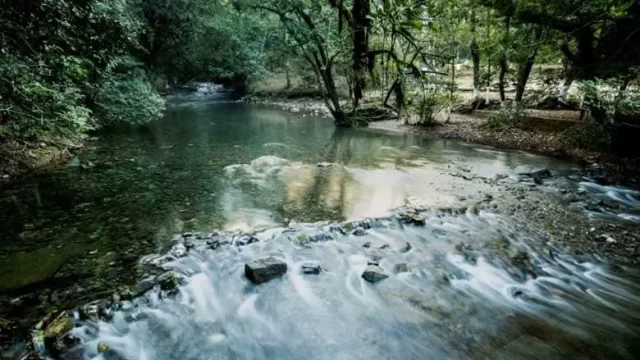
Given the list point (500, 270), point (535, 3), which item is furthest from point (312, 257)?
point (535, 3)

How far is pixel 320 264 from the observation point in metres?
4.98

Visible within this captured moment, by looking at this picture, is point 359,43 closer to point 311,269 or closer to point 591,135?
point 591,135

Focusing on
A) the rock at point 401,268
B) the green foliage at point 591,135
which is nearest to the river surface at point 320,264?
the rock at point 401,268

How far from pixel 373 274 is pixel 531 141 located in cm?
995

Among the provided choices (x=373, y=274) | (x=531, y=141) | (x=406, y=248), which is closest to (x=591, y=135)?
(x=531, y=141)

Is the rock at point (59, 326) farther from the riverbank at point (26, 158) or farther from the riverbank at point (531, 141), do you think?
the riverbank at point (531, 141)

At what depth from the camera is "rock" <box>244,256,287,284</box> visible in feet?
14.9

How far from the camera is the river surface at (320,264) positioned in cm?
366

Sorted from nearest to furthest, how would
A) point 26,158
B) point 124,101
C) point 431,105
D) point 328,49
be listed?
point 26,158, point 124,101, point 328,49, point 431,105

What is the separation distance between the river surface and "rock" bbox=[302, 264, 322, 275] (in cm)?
6

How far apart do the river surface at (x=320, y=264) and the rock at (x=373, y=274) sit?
0.27ft

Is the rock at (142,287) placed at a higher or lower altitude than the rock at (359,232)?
higher

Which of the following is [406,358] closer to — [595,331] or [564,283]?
[595,331]

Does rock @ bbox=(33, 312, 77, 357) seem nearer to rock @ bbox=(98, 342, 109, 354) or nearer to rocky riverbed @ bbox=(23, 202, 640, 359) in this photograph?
rocky riverbed @ bbox=(23, 202, 640, 359)
